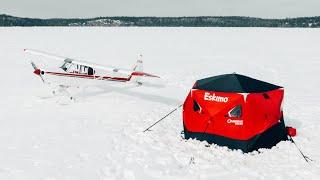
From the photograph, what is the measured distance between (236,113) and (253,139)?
71cm

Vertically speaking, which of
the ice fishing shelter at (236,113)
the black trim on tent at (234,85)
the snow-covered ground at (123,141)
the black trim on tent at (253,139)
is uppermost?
the black trim on tent at (234,85)

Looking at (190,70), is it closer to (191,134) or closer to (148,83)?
(148,83)

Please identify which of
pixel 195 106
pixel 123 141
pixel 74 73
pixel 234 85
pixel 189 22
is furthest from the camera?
pixel 189 22

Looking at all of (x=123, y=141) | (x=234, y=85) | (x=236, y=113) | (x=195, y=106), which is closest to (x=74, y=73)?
(x=123, y=141)

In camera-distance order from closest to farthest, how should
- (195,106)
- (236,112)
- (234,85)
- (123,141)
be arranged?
(236,112) < (234,85) < (195,106) < (123,141)

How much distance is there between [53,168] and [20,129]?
3514mm

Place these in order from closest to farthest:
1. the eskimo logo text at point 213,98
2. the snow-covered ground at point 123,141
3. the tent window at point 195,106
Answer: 1. the snow-covered ground at point 123,141
2. the eskimo logo text at point 213,98
3. the tent window at point 195,106

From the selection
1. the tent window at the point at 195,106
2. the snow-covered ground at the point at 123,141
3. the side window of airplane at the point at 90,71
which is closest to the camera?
the snow-covered ground at the point at 123,141

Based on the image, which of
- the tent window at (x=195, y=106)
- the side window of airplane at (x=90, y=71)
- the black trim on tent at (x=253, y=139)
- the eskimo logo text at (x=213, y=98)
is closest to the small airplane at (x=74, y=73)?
the side window of airplane at (x=90, y=71)

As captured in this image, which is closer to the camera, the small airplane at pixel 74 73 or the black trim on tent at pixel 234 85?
the black trim on tent at pixel 234 85

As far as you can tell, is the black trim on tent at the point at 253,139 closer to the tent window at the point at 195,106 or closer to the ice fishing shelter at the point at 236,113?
the ice fishing shelter at the point at 236,113

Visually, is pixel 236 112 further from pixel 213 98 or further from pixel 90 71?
pixel 90 71

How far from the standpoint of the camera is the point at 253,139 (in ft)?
29.9

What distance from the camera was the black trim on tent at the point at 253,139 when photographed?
9.10 meters
